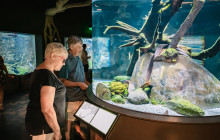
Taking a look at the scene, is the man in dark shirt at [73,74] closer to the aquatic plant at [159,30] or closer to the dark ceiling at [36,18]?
the aquatic plant at [159,30]

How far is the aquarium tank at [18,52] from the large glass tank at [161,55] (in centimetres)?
484

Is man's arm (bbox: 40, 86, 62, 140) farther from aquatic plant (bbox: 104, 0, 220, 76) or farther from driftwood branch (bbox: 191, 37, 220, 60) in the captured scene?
driftwood branch (bbox: 191, 37, 220, 60)

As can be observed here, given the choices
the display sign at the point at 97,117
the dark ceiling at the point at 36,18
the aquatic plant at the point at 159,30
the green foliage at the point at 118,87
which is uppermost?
the dark ceiling at the point at 36,18

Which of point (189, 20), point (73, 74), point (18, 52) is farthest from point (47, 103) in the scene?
point (18, 52)

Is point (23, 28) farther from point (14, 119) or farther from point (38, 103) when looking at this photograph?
point (38, 103)

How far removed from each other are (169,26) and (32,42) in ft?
21.1

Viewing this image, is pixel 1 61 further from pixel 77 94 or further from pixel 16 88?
pixel 77 94

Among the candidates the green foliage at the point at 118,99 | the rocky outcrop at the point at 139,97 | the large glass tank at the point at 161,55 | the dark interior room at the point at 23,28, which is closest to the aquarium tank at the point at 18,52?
the dark interior room at the point at 23,28

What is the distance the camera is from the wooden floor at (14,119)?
2.87m

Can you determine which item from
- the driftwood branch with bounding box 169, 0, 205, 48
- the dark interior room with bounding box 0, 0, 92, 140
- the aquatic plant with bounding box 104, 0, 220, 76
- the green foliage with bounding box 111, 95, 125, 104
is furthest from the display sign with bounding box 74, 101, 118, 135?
the dark interior room with bounding box 0, 0, 92, 140

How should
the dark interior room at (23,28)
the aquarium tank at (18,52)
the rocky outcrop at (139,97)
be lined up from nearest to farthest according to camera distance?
the rocky outcrop at (139,97) → the dark interior room at (23,28) → the aquarium tank at (18,52)

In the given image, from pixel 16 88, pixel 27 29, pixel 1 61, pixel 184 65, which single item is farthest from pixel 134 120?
pixel 27 29

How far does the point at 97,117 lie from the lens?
1478 millimetres

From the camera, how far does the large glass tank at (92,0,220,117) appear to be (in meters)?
1.72
